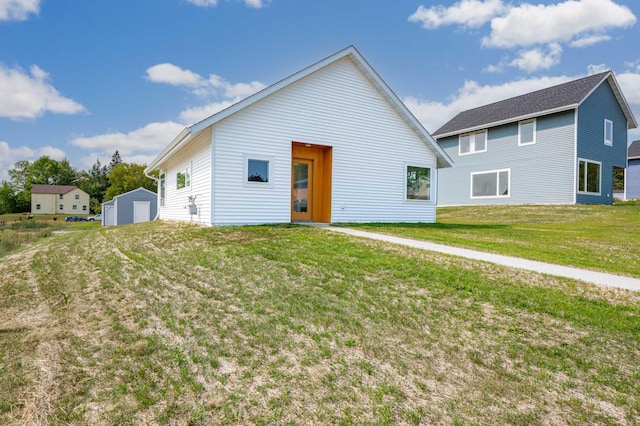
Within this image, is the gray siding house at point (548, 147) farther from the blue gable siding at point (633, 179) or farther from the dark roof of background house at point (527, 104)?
the blue gable siding at point (633, 179)

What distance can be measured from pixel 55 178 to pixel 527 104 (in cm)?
9536

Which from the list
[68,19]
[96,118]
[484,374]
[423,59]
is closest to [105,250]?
[484,374]

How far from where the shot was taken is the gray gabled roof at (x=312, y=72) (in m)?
10.1

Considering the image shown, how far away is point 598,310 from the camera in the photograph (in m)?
4.01

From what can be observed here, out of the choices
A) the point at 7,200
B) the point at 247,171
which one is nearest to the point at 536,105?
the point at 247,171

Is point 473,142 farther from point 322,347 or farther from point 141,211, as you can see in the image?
point 141,211

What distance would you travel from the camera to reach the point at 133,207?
1179 inches

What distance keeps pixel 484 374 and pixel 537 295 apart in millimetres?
2097

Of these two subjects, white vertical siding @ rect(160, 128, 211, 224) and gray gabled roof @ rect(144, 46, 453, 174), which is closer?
gray gabled roof @ rect(144, 46, 453, 174)

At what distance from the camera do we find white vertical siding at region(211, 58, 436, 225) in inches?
419

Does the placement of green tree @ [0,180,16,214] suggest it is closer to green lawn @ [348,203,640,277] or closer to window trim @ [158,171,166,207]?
window trim @ [158,171,166,207]

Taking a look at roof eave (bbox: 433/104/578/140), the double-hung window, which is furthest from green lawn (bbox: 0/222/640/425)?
roof eave (bbox: 433/104/578/140)

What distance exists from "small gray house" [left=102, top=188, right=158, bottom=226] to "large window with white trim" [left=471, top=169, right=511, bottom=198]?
25.7 meters

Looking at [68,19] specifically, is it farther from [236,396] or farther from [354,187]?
[236,396]
